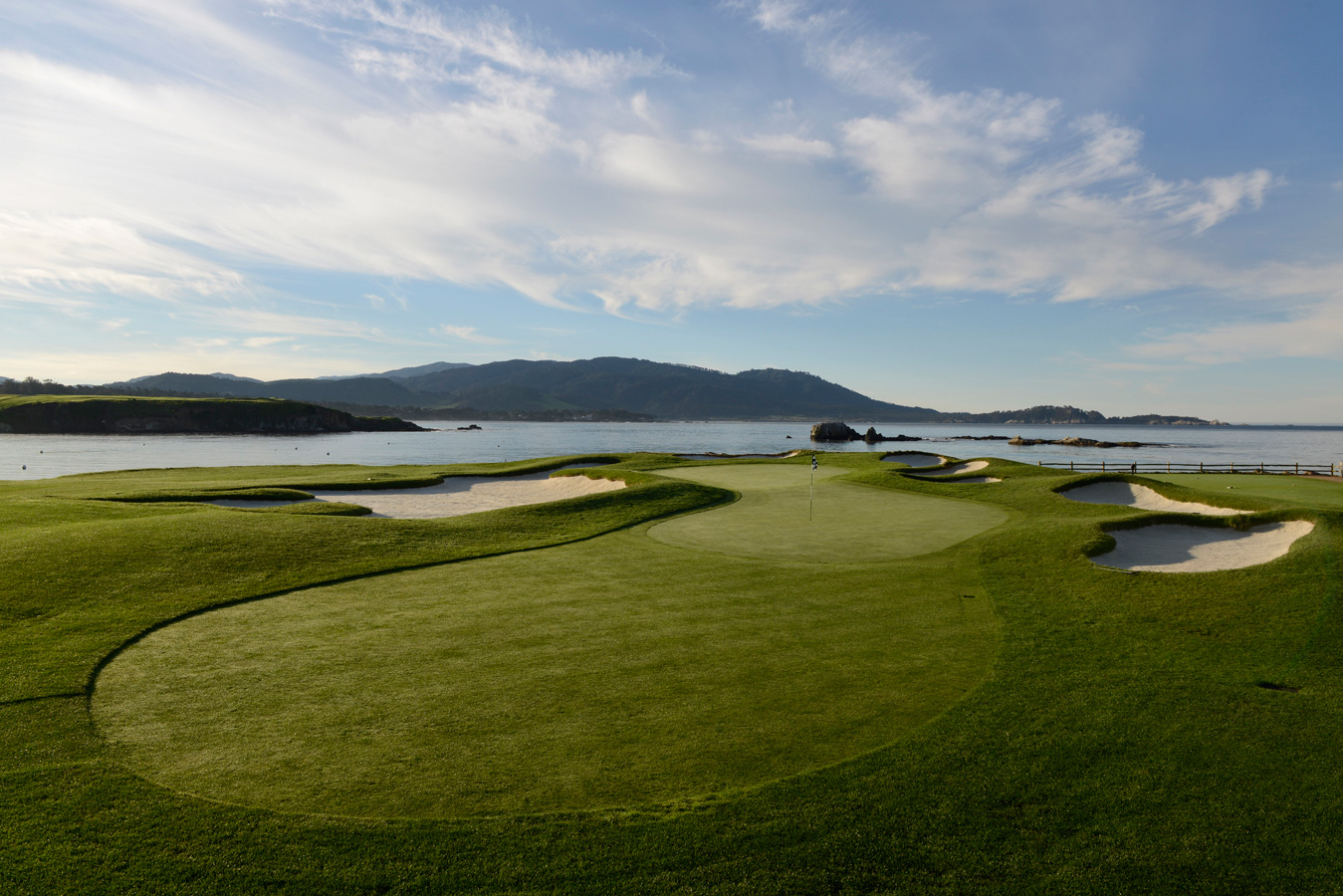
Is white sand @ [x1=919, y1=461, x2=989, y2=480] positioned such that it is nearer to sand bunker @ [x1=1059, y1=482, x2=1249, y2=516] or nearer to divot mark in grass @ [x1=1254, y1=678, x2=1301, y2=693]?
sand bunker @ [x1=1059, y1=482, x2=1249, y2=516]

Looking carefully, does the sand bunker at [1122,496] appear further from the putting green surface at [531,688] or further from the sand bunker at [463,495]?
the sand bunker at [463,495]

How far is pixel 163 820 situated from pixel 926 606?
10.7 metres

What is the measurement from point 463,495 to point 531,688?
2176 cm

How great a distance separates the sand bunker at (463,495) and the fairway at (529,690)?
12.2 meters

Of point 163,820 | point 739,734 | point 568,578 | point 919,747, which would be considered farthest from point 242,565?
point 919,747

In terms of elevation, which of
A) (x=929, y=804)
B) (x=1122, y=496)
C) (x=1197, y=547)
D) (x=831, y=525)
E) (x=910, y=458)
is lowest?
(x=929, y=804)

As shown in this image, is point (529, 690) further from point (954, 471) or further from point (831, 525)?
point (954, 471)

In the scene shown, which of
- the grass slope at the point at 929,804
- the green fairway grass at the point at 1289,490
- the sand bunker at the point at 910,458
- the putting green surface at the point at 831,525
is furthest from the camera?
the sand bunker at the point at 910,458

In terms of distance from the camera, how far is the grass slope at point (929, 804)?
4746 mm

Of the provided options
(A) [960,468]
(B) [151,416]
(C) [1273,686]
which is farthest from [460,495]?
(B) [151,416]

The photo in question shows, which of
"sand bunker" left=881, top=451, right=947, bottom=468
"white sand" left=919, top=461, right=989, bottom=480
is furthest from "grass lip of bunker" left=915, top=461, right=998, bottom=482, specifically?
"sand bunker" left=881, top=451, right=947, bottom=468

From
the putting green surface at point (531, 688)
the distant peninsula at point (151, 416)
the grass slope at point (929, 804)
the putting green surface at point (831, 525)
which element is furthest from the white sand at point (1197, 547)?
the distant peninsula at point (151, 416)

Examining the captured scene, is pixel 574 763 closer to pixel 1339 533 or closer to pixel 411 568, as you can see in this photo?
pixel 411 568

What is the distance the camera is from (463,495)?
28062mm
